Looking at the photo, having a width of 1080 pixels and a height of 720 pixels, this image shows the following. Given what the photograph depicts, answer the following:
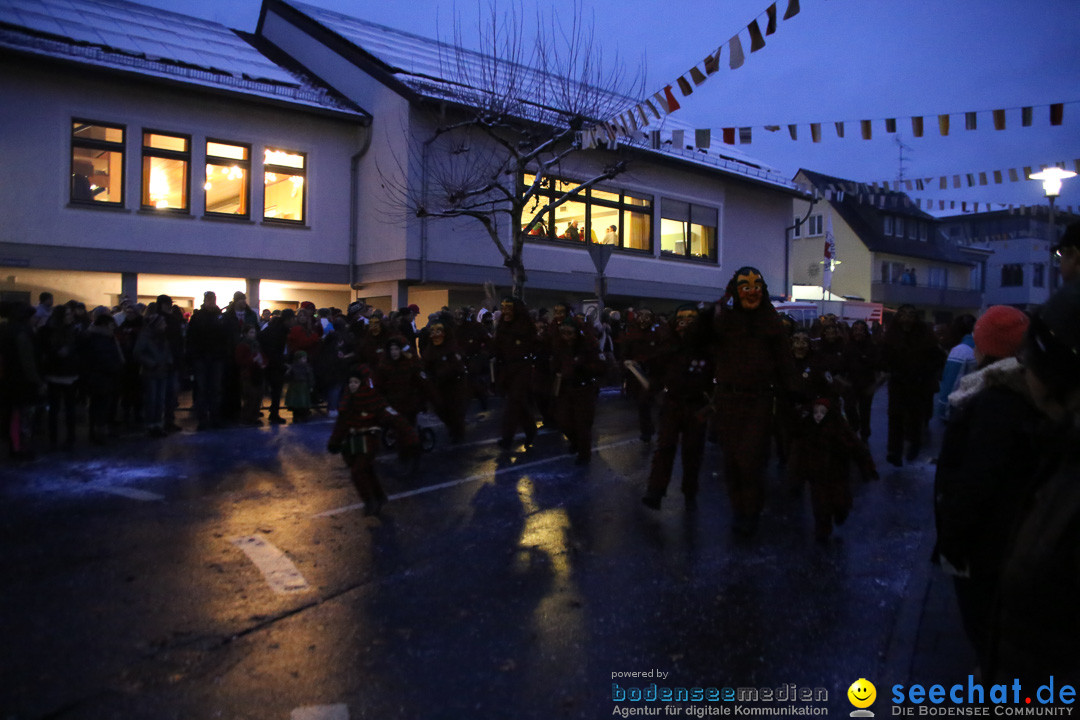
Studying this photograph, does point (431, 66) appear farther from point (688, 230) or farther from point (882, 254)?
point (882, 254)

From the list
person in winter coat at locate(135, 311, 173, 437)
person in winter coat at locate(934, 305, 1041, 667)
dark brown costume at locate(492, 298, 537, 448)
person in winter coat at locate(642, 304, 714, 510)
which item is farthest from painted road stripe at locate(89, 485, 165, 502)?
person in winter coat at locate(934, 305, 1041, 667)

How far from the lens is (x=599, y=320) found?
1672cm

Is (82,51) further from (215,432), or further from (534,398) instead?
(534,398)

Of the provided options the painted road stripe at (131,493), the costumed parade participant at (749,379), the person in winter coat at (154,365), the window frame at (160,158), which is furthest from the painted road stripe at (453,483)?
the window frame at (160,158)

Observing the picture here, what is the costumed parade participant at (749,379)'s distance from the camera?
6328 millimetres

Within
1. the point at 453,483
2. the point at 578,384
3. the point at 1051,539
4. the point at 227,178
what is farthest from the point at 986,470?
the point at 227,178

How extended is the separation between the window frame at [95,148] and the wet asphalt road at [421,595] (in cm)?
1055

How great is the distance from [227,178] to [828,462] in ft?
55.1

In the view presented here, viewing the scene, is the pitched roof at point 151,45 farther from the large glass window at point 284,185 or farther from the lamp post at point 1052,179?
the lamp post at point 1052,179

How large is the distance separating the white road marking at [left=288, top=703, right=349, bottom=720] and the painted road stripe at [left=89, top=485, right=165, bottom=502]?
15.9 feet

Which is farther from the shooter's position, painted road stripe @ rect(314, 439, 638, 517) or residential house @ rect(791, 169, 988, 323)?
residential house @ rect(791, 169, 988, 323)

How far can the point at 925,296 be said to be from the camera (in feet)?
157

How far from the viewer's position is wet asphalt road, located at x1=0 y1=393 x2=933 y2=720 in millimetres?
3932

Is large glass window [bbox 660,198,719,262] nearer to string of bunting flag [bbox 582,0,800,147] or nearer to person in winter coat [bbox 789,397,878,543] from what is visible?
string of bunting flag [bbox 582,0,800,147]
